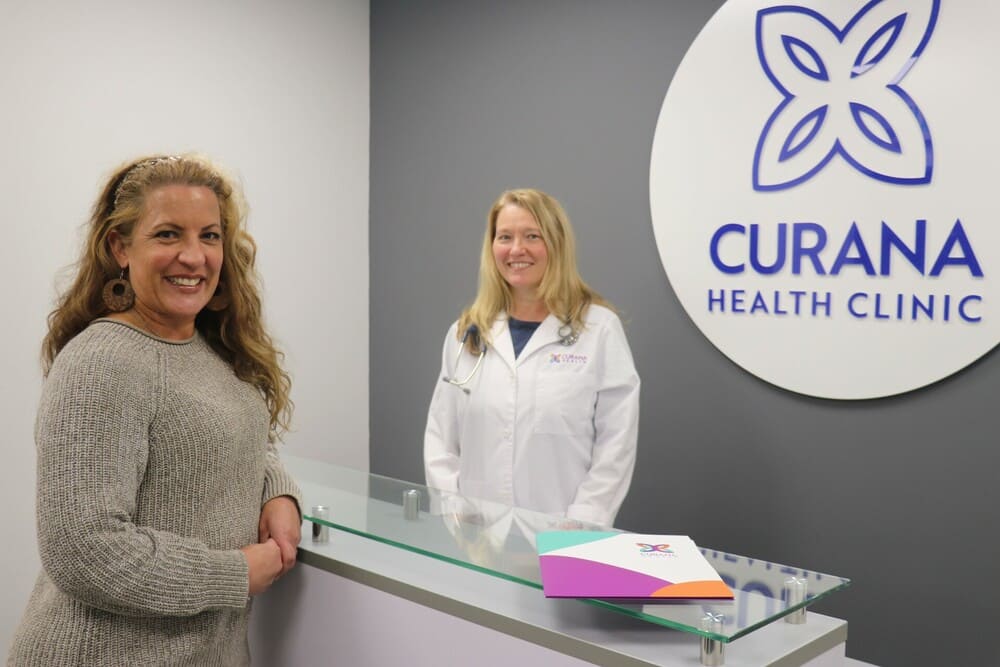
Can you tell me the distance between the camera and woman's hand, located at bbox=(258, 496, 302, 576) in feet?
4.73

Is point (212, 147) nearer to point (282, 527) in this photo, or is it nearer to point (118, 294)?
point (118, 294)

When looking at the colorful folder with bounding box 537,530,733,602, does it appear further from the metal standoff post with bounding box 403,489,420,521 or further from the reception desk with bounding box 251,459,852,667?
the metal standoff post with bounding box 403,489,420,521

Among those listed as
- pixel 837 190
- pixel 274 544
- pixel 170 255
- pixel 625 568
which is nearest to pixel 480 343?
pixel 837 190

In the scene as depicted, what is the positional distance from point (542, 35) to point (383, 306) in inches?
55.9

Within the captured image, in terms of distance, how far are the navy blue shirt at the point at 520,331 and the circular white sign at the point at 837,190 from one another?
661mm

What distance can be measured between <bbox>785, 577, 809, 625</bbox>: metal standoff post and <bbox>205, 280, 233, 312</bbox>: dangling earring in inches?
38.2

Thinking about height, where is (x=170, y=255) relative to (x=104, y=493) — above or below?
above

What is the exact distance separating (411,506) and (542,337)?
1.14m

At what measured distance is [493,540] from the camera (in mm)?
1317

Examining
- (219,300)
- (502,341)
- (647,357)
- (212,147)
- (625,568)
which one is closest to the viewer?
(625,568)

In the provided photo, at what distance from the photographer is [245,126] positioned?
3.66 m

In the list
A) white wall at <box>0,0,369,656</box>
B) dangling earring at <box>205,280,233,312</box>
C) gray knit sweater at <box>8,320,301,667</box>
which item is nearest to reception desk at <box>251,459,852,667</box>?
gray knit sweater at <box>8,320,301,667</box>

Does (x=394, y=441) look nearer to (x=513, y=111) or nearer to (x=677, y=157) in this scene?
(x=513, y=111)

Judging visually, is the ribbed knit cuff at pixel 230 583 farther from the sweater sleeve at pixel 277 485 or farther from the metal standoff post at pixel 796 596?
the metal standoff post at pixel 796 596
